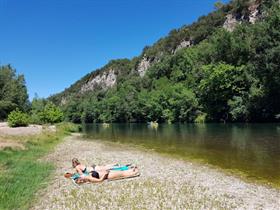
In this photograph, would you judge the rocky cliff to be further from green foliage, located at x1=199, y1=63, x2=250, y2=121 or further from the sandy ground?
the sandy ground

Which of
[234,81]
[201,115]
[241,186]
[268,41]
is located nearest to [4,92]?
[201,115]

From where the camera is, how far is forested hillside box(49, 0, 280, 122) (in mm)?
61013

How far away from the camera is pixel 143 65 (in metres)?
186

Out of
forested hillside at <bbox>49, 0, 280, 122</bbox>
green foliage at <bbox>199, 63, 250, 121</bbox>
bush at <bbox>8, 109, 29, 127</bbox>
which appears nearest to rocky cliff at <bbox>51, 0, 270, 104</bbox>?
forested hillside at <bbox>49, 0, 280, 122</bbox>

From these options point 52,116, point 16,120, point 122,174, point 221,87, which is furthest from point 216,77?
point 122,174

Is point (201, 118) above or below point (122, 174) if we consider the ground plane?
above

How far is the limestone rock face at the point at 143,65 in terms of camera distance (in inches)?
7190

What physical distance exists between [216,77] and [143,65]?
11234 cm

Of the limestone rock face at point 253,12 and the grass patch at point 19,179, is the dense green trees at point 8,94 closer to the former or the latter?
the grass patch at point 19,179

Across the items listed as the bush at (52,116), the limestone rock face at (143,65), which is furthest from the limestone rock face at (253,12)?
the bush at (52,116)

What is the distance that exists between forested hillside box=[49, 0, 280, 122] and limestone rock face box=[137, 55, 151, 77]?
7772 mm

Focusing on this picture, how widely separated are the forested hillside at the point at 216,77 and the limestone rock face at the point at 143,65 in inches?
306

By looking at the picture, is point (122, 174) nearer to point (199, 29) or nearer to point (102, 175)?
point (102, 175)

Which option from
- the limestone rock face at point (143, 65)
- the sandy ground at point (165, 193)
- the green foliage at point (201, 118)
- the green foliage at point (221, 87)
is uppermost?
the limestone rock face at point (143, 65)
